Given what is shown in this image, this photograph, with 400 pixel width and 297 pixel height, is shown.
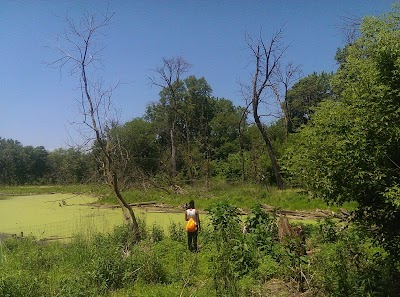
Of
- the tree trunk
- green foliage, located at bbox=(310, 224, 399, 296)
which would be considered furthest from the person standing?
the tree trunk

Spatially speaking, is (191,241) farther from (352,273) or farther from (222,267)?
(352,273)

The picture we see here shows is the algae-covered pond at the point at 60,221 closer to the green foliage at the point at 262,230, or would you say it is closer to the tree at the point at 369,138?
the green foliage at the point at 262,230

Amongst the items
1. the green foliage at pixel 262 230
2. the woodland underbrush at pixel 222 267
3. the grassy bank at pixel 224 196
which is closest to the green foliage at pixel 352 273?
the woodland underbrush at pixel 222 267

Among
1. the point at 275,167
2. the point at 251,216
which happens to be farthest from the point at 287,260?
the point at 275,167

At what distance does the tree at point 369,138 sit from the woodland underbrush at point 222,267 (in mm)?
603

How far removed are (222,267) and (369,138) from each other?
274 centimetres

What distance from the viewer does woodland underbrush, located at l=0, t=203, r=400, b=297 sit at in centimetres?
559

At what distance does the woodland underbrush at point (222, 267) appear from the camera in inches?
220

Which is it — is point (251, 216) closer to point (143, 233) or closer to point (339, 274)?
point (143, 233)

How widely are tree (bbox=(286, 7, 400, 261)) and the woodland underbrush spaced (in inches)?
23.7

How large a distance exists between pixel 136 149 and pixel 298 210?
27458mm

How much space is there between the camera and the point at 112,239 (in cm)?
920

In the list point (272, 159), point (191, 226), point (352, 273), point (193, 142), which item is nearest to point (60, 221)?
point (191, 226)

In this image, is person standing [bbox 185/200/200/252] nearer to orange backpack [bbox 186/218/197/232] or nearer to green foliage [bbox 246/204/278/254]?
orange backpack [bbox 186/218/197/232]
